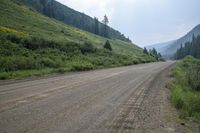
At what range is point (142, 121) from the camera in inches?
264

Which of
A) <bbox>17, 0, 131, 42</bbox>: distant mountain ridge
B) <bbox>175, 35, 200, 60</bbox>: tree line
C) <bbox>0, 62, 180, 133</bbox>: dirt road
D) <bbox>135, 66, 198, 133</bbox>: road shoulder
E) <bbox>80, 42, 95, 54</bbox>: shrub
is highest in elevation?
<bbox>17, 0, 131, 42</bbox>: distant mountain ridge

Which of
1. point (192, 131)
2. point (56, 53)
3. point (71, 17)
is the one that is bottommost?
point (192, 131)

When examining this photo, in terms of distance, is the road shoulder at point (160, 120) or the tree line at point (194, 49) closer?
the road shoulder at point (160, 120)

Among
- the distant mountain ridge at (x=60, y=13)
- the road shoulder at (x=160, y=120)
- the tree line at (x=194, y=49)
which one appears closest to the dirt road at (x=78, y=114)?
Result: the road shoulder at (x=160, y=120)

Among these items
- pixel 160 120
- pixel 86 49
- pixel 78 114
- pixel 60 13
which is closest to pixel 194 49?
pixel 60 13

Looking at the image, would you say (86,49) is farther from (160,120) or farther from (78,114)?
(160,120)

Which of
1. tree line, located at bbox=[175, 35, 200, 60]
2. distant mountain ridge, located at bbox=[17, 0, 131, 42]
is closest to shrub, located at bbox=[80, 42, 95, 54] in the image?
distant mountain ridge, located at bbox=[17, 0, 131, 42]

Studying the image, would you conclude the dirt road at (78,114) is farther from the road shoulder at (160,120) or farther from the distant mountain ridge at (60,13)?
the distant mountain ridge at (60,13)

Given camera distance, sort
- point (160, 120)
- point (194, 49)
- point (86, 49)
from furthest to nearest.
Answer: point (194, 49)
point (86, 49)
point (160, 120)

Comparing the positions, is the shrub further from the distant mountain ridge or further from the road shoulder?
the distant mountain ridge

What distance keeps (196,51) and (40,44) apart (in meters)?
118

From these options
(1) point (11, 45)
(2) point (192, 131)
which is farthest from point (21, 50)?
(2) point (192, 131)

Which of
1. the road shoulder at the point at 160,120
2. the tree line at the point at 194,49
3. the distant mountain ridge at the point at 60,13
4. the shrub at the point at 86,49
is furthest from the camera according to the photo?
the tree line at the point at 194,49

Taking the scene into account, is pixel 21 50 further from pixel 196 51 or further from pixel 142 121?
pixel 196 51
